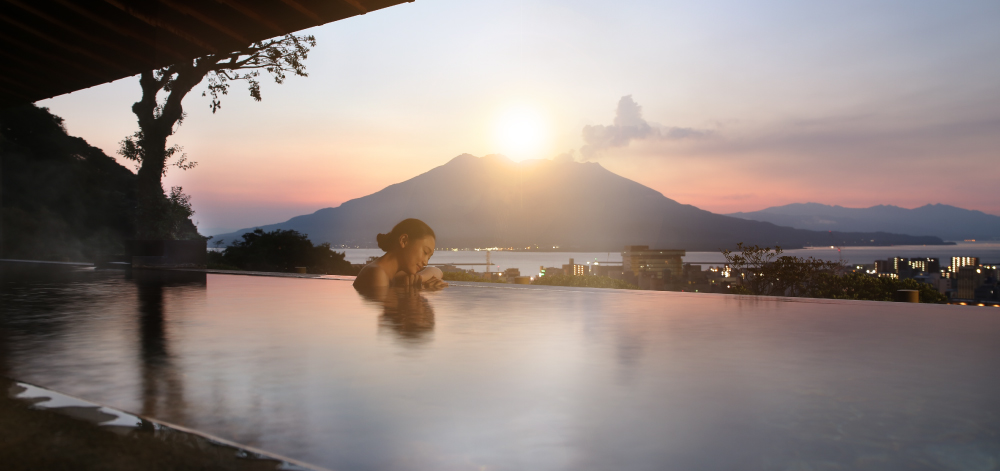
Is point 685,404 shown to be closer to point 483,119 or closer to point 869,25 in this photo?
point 869,25

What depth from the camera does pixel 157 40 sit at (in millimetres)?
4887

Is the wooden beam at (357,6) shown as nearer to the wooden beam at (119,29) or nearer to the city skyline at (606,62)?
the city skyline at (606,62)

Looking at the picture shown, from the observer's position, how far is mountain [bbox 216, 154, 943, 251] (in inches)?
3132

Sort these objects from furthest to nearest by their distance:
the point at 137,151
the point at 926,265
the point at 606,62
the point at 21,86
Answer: the point at 926,265, the point at 606,62, the point at 137,151, the point at 21,86

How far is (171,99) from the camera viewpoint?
15.0 m

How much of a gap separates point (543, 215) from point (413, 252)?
72323 mm

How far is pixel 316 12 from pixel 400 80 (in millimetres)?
17260

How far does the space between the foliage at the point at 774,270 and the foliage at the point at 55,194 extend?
2024 cm

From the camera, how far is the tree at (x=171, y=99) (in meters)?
14.4

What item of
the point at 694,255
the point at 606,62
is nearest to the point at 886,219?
the point at 694,255

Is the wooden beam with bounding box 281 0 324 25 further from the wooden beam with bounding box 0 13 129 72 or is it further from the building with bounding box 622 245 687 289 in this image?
the building with bounding box 622 245 687 289

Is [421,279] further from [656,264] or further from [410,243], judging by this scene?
[656,264]

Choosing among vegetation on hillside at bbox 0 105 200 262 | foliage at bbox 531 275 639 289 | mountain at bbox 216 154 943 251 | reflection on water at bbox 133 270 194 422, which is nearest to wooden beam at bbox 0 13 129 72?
reflection on water at bbox 133 270 194 422

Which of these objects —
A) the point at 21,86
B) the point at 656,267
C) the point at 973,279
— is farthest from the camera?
the point at 973,279
